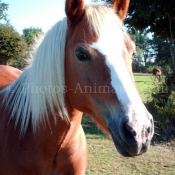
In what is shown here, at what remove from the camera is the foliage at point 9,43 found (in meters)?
14.7

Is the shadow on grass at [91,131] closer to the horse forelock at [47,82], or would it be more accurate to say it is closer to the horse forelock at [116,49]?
the horse forelock at [47,82]

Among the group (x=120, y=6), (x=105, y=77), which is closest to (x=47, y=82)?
(x=105, y=77)

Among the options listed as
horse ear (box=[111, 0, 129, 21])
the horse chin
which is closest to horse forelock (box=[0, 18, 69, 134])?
horse ear (box=[111, 0, 129, 21])

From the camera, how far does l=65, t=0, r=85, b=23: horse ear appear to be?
5.80ft

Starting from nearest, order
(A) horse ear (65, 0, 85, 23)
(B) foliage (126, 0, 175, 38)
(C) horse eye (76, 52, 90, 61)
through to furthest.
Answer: (C) horse eye (76, 52, 90, 61) < (A) horse ear (65, 0, 85, 23) < (B) foliage (126, 0, 175, 38)

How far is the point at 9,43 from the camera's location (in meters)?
15.1

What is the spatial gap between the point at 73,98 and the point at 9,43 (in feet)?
48.4

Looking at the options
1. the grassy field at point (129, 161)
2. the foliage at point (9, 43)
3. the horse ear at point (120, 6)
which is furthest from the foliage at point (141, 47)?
the foliage at point (9, 43)

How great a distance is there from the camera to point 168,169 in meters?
4.06

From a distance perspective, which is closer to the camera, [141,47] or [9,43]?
[9,43]

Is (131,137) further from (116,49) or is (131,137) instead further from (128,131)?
(116,49)

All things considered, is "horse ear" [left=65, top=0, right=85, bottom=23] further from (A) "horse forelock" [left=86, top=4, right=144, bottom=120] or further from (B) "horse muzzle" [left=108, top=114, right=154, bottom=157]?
(B) "horse muzzle" [left=108, top=114, right=154, bottom=157]

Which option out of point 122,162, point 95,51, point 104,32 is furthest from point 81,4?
point 122,162

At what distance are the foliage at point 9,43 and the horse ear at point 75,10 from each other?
13717 mm
